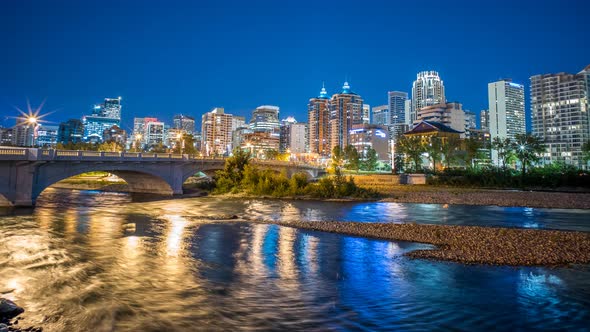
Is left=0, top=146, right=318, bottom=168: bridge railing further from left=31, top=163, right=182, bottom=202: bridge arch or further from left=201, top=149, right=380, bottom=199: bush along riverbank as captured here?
left=201, top=149, right=380, bottom=199: bush along riverbank

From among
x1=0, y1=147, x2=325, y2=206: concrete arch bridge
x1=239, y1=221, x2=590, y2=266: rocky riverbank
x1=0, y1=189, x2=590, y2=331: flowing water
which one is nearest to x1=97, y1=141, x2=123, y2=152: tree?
x1=0, y1=147, x2=325, y2=206: concrete arch bridge

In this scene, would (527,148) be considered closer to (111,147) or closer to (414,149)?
(414,149)

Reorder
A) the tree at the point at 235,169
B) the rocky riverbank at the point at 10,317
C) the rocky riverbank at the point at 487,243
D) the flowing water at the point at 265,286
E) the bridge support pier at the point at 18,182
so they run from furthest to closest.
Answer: the tree at the point at 235,169 < the bridge support pier at the point at 18,182 < the rocky riverbank at the point at 487,243 < the flowing water at the point at 265,286 < the rocky riverbank at the point at 10,317

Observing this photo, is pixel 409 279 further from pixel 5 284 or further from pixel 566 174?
pixel 566 174

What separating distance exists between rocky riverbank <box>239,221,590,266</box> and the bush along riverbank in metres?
28.4

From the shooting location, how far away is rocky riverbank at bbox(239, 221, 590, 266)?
1734 centimetres

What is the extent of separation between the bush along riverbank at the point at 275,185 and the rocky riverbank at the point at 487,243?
28.4 meters

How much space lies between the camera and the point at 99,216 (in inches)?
1409

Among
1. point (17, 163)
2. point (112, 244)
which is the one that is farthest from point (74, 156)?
point (112, 244)

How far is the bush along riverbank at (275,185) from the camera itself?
56.4m

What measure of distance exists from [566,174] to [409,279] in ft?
248

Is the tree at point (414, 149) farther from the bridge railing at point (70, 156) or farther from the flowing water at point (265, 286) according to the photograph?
the flowing water at point (265, 286)

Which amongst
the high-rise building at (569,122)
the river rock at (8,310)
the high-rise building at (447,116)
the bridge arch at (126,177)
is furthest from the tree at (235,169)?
the high-rise building at (569,122)

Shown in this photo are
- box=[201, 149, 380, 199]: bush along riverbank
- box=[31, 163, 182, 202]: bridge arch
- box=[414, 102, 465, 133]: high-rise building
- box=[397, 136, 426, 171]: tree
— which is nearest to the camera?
box=[31, 163, 182, 202]: bridge arch
